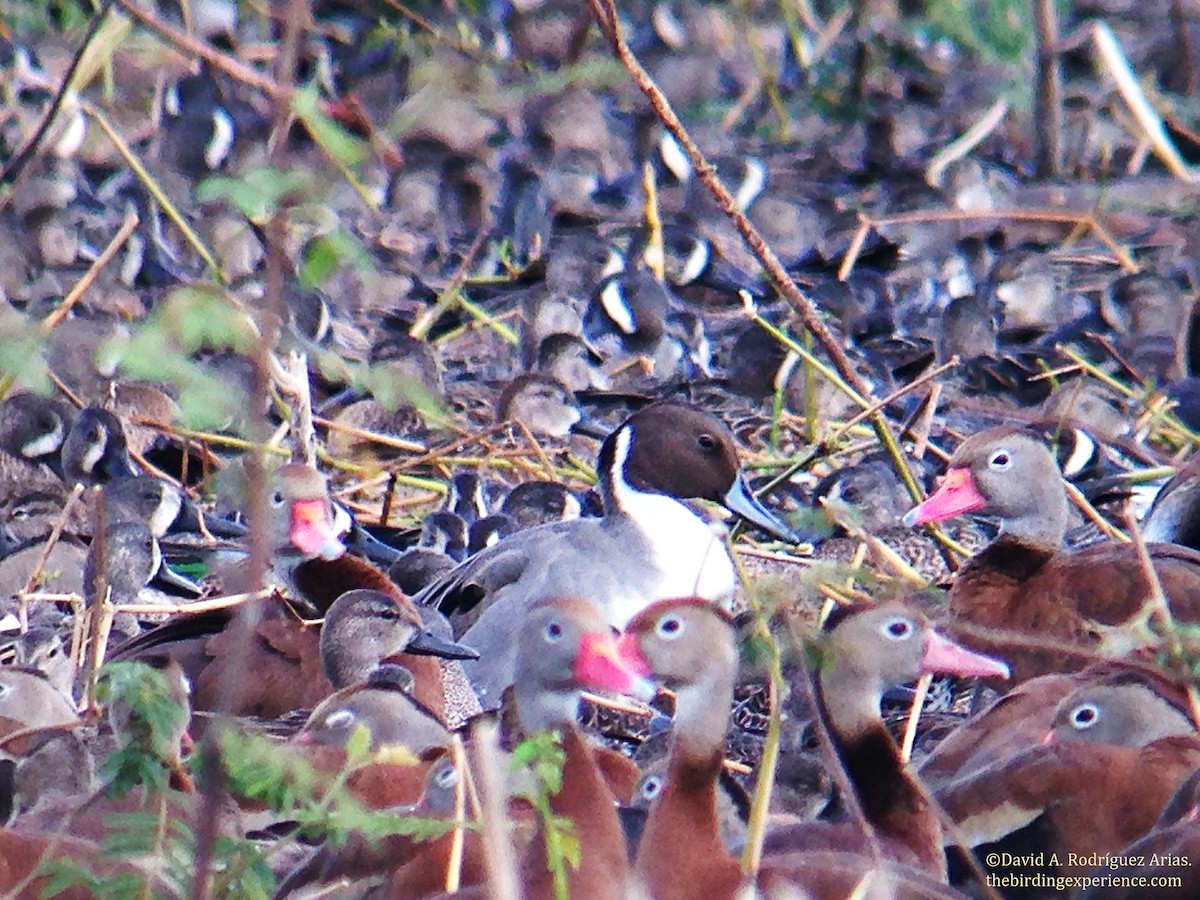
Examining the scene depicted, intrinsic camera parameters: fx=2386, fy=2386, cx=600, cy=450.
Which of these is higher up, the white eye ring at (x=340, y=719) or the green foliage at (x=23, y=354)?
the green foliage at (x=23, y=354)

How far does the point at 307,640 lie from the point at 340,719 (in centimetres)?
107

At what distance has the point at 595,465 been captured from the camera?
744cm

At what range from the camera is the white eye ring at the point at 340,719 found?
475 centimetres

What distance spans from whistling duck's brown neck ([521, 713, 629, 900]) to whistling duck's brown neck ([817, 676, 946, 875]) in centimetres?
51

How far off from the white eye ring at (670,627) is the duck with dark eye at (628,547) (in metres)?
1.70

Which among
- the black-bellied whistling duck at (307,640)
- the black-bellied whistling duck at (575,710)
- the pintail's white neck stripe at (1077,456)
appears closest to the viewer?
the black-bellied whistling duck at (575,710)

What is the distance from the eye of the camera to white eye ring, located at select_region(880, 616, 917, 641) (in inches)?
182

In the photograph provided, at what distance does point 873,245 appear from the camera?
985 cm

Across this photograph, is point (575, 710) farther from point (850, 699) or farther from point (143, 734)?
point (143, 734)

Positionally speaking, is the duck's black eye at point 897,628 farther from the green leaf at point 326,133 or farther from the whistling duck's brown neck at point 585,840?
the green leaf at point 326,133

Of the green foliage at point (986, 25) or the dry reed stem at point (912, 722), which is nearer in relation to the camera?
the dry reed stem at point (912, 722)

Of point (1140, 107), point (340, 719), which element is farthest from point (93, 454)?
point (1140, 107)

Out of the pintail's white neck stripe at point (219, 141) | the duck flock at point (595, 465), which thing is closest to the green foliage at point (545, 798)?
the duck flock at point (595, 465)

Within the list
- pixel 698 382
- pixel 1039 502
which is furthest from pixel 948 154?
pixel 1039 502
